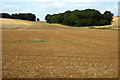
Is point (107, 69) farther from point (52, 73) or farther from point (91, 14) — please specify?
point (91, 14)

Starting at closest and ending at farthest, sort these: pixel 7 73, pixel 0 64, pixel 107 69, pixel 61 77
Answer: pixel 61 77 < pixel 7 73 < pixel 107 69 < pixel 0 64

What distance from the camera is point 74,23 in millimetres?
89688

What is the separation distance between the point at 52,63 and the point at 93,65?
6.27 feet

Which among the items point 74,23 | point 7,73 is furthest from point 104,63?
point 74,23

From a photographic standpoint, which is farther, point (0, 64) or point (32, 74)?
point (0, 64)

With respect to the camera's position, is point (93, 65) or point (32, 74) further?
point (93, 65)

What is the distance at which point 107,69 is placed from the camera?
8703 millimetres

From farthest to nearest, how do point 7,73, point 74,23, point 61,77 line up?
point 74,23, point 7,73, point 61,77

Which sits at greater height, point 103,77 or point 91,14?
point 91,14

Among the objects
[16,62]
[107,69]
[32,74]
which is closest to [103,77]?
[107,69]

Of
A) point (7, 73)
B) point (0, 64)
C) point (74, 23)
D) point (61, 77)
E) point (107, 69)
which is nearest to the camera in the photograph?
point (61, 77)

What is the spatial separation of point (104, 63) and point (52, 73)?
3152mm

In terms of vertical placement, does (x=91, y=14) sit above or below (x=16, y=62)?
above

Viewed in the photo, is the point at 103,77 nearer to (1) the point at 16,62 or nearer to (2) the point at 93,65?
(2) the point at 93,65
